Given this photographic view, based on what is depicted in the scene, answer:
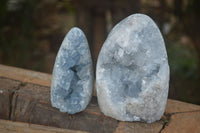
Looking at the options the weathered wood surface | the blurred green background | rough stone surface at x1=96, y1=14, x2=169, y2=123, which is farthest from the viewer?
the blurred green background

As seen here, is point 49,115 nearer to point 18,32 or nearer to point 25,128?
point 25,128

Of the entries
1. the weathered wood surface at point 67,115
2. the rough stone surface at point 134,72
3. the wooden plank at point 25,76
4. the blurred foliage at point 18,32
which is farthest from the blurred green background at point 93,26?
the rough stone surface at point 134,72

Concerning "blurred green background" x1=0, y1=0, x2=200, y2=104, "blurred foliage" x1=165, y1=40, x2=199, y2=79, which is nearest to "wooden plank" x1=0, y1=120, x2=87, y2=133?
"blurred green background" x1=0, y1=0, x2=200, y2=104

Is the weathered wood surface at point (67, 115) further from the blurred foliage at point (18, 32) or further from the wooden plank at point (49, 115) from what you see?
the blurred foliage at point (18, 32)

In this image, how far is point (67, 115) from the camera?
159cm

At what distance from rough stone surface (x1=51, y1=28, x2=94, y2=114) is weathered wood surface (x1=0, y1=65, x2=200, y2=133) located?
7 centimetres

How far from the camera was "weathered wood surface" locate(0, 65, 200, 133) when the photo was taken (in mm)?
1530

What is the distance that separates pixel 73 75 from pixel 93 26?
4.99ft

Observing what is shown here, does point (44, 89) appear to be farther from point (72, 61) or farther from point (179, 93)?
point (179, 93)

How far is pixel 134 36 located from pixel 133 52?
0.23 feet

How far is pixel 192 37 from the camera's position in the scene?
9.27ft

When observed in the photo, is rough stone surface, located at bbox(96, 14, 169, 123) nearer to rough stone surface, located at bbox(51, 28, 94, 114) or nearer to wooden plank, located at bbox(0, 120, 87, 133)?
rough stone surface, located at bbox(51, 28, 94, 114)

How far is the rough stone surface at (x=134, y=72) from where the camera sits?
4.66ft

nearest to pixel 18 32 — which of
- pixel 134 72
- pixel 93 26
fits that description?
pixel 93 26
